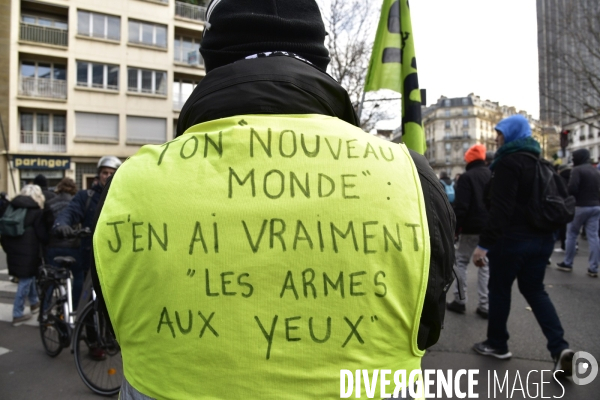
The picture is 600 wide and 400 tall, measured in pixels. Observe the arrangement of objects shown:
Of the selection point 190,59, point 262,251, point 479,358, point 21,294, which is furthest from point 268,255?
point 190,59

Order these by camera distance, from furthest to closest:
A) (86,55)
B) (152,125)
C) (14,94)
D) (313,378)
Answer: (152,125) → (86,55) → (14,94) → (313,378)

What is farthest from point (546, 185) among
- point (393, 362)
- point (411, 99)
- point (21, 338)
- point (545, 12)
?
point (545, 12)

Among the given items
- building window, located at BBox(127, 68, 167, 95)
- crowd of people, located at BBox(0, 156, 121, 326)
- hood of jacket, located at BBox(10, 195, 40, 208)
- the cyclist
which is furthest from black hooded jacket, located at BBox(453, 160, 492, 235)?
building window, located at BBox(127, 68, 167, 95)

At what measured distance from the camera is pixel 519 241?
3.40 metres

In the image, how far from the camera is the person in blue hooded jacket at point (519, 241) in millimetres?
3375

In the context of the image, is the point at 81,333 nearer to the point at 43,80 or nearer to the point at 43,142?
the point at 43,142

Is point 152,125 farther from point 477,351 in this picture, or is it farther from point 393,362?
point 393,362

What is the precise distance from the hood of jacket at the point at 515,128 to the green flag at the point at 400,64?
783 mm

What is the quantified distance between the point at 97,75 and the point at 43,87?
3139 millimetres

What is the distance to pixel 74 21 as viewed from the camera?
85.8 ft

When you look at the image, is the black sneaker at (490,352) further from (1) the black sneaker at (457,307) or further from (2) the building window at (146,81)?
(2) the building window at (146,81)

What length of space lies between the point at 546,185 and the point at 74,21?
2972 cm

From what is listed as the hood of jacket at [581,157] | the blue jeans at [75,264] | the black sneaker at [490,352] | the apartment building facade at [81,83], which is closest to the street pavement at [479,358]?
the black sneaker at [490,352]

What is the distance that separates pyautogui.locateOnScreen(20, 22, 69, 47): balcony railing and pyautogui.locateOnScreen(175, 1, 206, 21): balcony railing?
25.0ft
